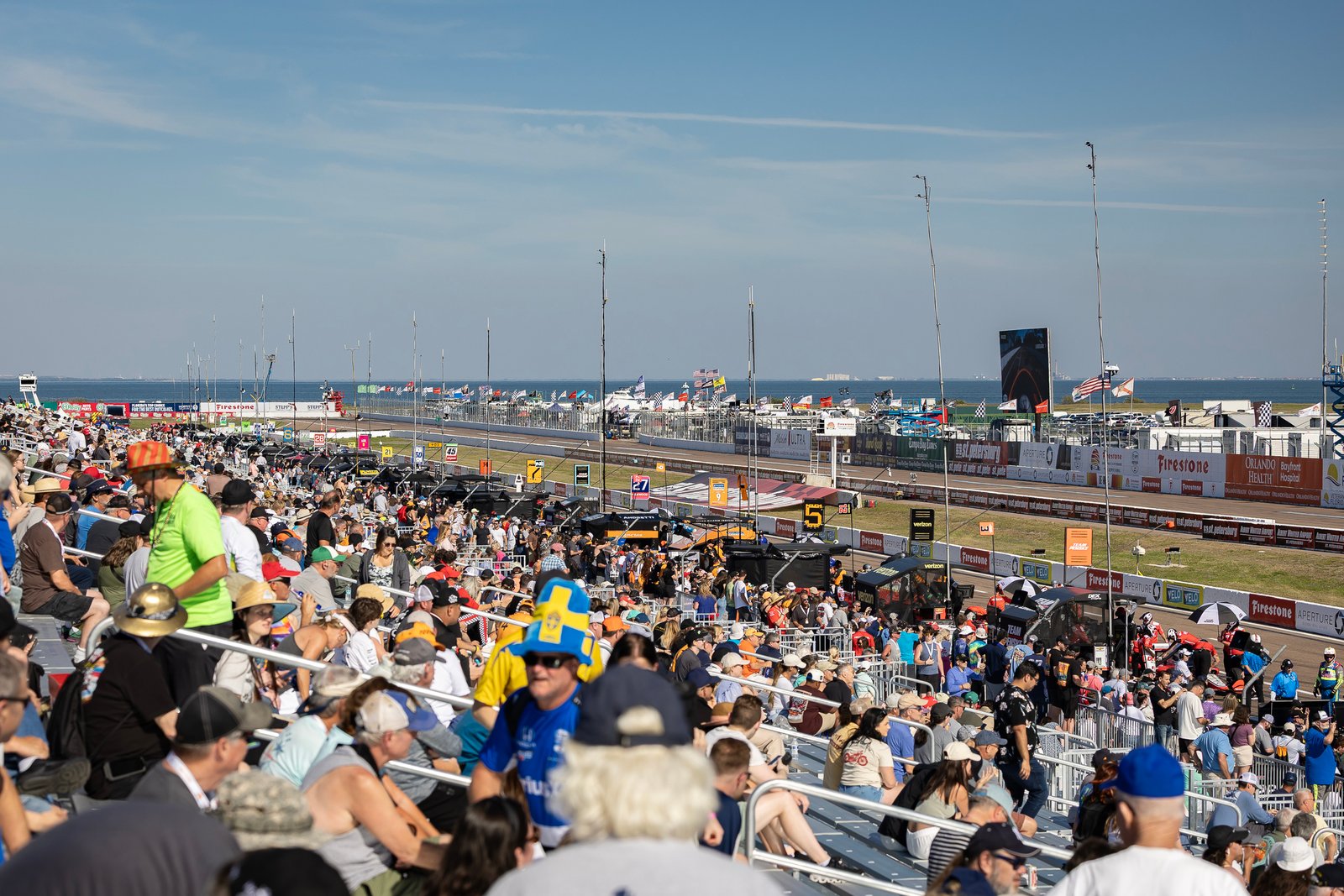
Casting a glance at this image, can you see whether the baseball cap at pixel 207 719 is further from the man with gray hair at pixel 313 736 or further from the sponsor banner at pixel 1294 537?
the sponsor banner at pixel 1294 537

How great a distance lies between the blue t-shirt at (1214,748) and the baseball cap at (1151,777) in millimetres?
10199

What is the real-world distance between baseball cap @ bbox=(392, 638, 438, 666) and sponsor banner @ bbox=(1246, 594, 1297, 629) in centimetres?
2759

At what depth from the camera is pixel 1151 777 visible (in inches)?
147

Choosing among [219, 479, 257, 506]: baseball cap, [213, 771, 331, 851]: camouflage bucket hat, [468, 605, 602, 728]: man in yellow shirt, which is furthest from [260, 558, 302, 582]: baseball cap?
[213, 771, 331, 851]: camouflage bucket hat

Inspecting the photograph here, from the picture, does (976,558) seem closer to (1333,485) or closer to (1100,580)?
(1100,580)

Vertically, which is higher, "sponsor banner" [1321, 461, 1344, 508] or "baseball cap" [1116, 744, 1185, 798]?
"baseball cap" [1116, 744, 1185, 798]

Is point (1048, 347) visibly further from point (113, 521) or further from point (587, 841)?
point (587, 841)

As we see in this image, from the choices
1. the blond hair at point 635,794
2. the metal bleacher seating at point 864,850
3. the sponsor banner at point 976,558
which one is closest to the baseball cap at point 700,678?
the metal bleacher seating at point 864,850

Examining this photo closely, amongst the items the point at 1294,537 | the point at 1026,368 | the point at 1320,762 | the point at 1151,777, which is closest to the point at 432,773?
the point at 1151,777

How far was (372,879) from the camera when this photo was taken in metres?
4.50

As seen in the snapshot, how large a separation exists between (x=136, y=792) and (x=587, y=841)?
2.37 meters

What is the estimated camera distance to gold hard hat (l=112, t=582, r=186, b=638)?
5.23 m

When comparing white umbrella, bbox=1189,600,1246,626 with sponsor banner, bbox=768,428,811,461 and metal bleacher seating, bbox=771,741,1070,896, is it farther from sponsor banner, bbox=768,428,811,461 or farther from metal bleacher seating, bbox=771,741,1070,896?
sponsor banner, bbox=768,428,811,461

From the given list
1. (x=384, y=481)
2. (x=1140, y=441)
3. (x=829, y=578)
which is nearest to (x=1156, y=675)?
(x=829, y=578)
